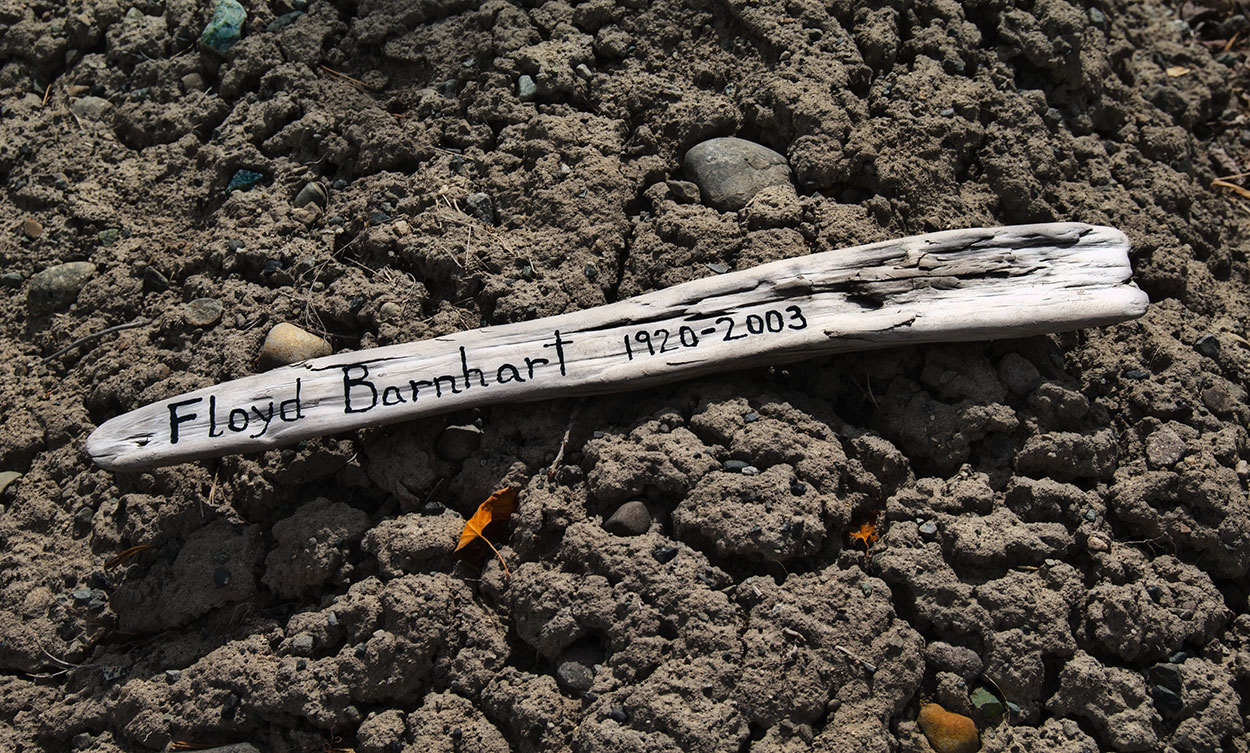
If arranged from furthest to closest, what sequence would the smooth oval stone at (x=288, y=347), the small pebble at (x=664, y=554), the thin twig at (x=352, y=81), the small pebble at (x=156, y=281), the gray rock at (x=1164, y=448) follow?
the thin twig at (x=352, y=81) → the small pebble at (x=156, y=281) → the smooth oval stone at (x=288, y=347) → the gray rock at (x=1164, y=448) → the small pebble at (x=664, y=554)

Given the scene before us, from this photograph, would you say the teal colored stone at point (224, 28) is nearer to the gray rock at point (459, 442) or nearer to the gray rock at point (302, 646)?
the gray rock at point (459, 442)

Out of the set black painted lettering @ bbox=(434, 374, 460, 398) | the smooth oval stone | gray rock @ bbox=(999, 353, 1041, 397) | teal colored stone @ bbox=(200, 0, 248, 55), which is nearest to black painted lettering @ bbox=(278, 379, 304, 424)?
the smooth oval stone

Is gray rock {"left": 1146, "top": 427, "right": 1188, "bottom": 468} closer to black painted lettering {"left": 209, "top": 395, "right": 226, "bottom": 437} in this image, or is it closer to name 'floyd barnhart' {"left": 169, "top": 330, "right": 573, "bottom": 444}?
name 'floyd barnhart' {"left": 169, "top": 330, "right": 573, "bottom": 444}

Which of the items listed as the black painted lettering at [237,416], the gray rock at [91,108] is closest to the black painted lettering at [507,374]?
the black painted lettering at [237,416]

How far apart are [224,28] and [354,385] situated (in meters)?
1.58

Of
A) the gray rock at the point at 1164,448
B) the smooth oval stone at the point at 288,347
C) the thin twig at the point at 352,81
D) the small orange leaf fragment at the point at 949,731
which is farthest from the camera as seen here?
the thin twig at the point at 352,81

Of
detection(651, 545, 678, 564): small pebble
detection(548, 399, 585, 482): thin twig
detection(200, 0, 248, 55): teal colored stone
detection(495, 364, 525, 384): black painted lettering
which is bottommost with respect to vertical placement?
detection(651, 545, 678, 564): small pebble

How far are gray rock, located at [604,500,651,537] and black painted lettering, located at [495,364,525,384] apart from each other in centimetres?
45

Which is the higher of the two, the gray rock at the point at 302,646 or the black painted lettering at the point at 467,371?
the black painted lettering at the point at 467,371

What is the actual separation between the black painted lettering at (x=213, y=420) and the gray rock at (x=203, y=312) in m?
0.42

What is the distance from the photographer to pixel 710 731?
2.15 metres

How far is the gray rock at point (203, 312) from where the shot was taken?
2.82 meters

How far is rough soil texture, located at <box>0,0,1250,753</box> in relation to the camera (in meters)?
2.29

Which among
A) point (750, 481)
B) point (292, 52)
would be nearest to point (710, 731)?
point (750, 481)
